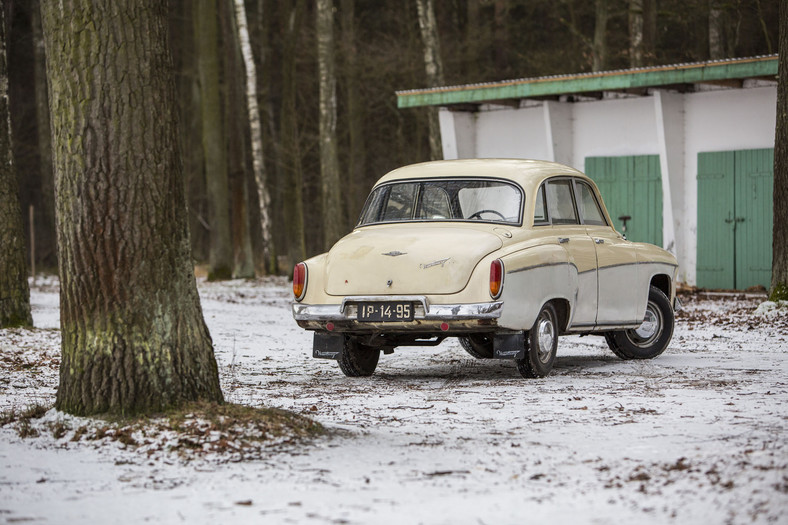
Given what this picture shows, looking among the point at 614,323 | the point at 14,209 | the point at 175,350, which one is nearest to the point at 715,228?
the point at 614,323

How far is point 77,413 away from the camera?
6.98m

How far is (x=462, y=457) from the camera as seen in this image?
20.5 ft

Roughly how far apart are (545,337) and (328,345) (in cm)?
184

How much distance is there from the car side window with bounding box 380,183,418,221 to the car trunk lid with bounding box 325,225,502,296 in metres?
0.54

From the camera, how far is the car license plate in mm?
9258

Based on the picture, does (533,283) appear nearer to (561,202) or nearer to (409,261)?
(409,261)

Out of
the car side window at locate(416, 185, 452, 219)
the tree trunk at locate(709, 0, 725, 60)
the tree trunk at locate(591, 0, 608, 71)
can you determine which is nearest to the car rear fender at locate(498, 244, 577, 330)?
the car side window at locate(416, 185, 452, 219)

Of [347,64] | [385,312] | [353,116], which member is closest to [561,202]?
[385,312]

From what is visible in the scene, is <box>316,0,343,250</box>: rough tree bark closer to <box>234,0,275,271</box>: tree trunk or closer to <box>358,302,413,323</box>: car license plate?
<box>234,0,275,271</box>: tree trunk

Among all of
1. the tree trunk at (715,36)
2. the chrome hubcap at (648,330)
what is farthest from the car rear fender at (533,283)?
the tree trunk at (715,36)

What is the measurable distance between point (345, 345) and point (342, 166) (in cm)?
3382

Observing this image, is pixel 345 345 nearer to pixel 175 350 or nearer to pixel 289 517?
pixel 175 350

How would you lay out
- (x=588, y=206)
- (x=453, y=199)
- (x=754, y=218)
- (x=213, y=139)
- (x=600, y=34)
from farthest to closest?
(x=600, y=34), (x=213, y=139), (x=754, y=218), (x=588, y=206), (x=453, y=199)

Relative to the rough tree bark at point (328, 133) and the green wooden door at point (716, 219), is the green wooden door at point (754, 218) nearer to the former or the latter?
the green wooden door at point (716, 219)
